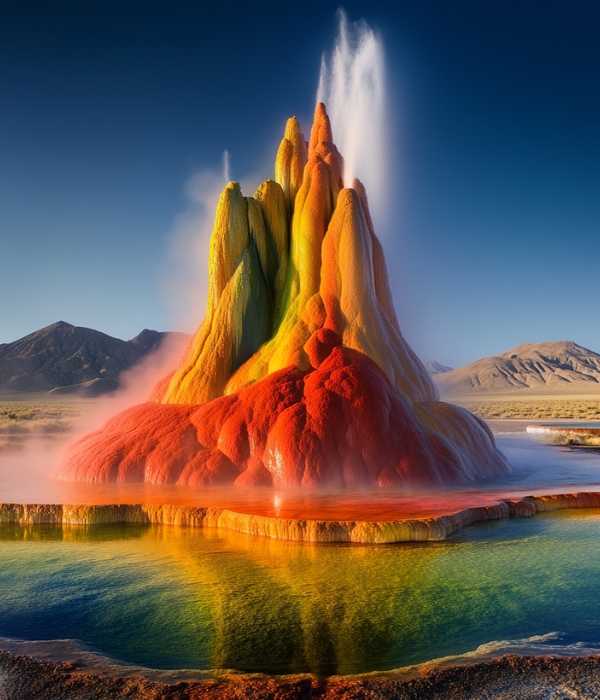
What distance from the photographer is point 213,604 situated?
7.85 m

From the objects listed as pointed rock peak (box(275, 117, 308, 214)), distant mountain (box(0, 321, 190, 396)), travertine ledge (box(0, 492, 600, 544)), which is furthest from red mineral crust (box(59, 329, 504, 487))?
distant mountain (box(0, 321, 190, 396))

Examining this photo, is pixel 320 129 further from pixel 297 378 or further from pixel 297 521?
pixel 297 521

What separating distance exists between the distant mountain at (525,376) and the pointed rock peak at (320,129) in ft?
446

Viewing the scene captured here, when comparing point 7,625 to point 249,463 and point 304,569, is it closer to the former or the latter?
point 304,569

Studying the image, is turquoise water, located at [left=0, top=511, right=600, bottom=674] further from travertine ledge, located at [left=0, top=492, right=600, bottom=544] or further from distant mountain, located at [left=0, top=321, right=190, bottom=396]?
distant mountain, located at [left=0, top=321, right=190, bottom=396]

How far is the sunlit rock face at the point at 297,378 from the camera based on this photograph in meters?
15.2

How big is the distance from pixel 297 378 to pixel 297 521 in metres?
6.25

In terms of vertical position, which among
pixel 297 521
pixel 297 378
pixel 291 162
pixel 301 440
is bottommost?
pixel 297 521

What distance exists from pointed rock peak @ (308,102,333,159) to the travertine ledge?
544 inches

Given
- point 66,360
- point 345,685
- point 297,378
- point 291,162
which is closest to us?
point 345,685

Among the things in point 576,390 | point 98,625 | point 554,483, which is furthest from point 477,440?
point 576,390

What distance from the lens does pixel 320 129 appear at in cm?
2212

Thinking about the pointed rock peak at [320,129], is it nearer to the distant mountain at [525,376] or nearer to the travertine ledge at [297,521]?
the travertine ledge at [297,521]

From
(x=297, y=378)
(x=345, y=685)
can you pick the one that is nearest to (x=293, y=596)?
(x=345, y=685)
